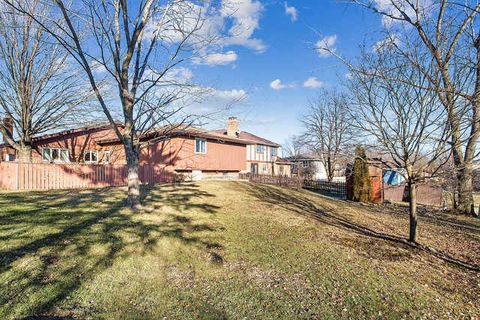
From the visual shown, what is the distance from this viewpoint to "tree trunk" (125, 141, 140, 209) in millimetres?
7617

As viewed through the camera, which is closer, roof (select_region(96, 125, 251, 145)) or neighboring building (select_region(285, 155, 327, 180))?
roof (select_region(96, 125, 251, 145))

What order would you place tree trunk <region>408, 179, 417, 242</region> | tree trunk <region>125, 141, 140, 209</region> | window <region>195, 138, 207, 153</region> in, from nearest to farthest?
tree trunk <region>408, 179, 417, 242</region> → tree trunk <region>125, 141, 140, 209</region> → window <region>195, 138, 207, 153</region>

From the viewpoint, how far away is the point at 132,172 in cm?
768

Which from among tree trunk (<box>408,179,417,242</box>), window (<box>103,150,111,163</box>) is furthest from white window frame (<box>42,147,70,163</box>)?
tree trunk (<box>408,179,417,242</box>)

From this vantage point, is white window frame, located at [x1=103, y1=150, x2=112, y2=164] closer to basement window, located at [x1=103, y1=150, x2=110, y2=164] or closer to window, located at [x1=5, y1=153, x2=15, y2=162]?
basement window, located at [x1=103, y1=150, x2=110, y2=164]

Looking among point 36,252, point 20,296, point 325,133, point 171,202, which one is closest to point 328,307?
point 20,296

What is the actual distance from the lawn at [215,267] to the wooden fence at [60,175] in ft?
20.7

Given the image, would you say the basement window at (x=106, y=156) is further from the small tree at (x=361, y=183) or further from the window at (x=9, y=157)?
the small tree at (x=361, y=183)

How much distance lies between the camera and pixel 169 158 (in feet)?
65.7

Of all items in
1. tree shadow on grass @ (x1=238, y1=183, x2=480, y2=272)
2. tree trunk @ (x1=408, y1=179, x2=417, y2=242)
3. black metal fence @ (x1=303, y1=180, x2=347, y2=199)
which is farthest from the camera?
black metal fence @ (x1=303, y1=180, x2=347, y2=199)

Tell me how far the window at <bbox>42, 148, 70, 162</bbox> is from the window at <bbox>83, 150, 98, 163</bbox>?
120cm

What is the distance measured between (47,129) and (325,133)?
29.5 m

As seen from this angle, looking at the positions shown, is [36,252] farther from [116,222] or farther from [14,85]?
[14,85]

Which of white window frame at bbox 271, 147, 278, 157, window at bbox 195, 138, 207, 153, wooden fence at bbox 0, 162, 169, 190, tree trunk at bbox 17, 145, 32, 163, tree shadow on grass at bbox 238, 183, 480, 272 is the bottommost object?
tree shadow on grass at bbox 238, 183, 480, 272
